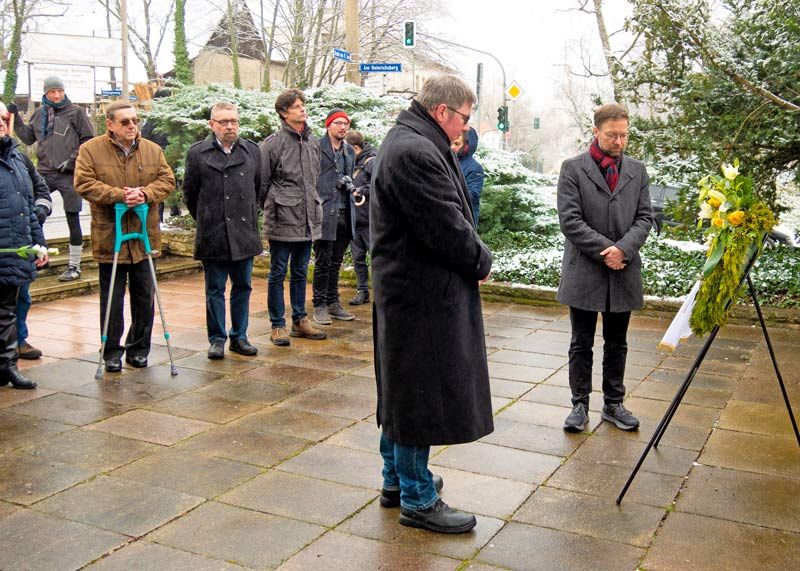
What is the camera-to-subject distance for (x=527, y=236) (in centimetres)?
1184

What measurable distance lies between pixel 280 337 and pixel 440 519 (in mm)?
3805

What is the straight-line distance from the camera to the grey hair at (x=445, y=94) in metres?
3.54

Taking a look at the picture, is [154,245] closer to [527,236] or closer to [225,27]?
[527,236]

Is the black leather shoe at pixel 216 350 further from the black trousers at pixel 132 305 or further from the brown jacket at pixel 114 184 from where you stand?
the brown jacket at pixel 114 184

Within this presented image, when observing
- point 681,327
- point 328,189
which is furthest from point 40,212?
point 681,327

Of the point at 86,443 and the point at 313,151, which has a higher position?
the point at 313,151

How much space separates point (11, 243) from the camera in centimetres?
588

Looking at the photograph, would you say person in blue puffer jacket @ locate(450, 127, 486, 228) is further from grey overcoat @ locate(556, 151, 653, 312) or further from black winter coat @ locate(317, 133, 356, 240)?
grey overcoat @ locate(556, 151, 653, 312)

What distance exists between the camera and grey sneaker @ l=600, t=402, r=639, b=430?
16.8 ft

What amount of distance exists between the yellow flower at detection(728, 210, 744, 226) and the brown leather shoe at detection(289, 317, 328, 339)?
13.8 ft

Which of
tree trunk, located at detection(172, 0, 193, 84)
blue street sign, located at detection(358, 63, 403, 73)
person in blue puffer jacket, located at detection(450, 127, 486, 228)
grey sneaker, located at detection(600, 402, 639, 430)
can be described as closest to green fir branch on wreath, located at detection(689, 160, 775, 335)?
grey sneaker, located at detection(600, 402, 639, 430)

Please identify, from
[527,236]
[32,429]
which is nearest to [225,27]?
[527,236]

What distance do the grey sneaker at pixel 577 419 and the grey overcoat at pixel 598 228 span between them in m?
0.63

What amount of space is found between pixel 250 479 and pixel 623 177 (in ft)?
8.79
